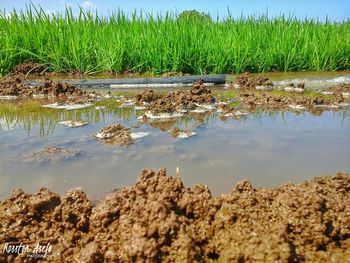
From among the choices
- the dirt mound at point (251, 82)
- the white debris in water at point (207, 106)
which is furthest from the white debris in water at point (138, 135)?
the dirt mound at point (251, 82)

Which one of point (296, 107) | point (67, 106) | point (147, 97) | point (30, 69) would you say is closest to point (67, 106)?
point (67, 106)

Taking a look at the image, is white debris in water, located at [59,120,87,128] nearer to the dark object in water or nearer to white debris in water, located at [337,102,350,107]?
the dark object in water

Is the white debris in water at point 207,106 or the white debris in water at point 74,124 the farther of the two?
the white debris in water at point 207,106

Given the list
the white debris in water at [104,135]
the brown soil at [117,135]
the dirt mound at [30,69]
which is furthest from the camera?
the dirt mound at [30,69]

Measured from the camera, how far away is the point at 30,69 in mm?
6934

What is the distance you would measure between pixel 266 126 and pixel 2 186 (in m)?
2.08

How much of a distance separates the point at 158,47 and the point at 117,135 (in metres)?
4.24

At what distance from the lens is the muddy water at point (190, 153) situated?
7.10 feet

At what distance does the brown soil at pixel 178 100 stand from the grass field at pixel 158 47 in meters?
2.59

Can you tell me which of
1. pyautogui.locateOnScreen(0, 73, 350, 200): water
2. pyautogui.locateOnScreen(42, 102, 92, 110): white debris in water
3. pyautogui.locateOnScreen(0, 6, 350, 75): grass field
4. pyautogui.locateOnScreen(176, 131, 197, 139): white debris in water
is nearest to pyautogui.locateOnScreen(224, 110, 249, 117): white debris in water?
pyautogui.locateOnScreen(0, 73, 350, 200): water

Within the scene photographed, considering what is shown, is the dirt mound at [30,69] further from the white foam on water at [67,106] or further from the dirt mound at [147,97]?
the dirt mound at [147,97]

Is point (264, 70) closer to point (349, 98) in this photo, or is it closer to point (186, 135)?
point (349, 98)

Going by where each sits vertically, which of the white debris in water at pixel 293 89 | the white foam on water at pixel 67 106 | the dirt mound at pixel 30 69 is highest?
the dirt mound at pixel 30 69

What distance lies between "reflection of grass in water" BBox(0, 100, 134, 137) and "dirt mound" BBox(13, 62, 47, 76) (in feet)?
9.05
